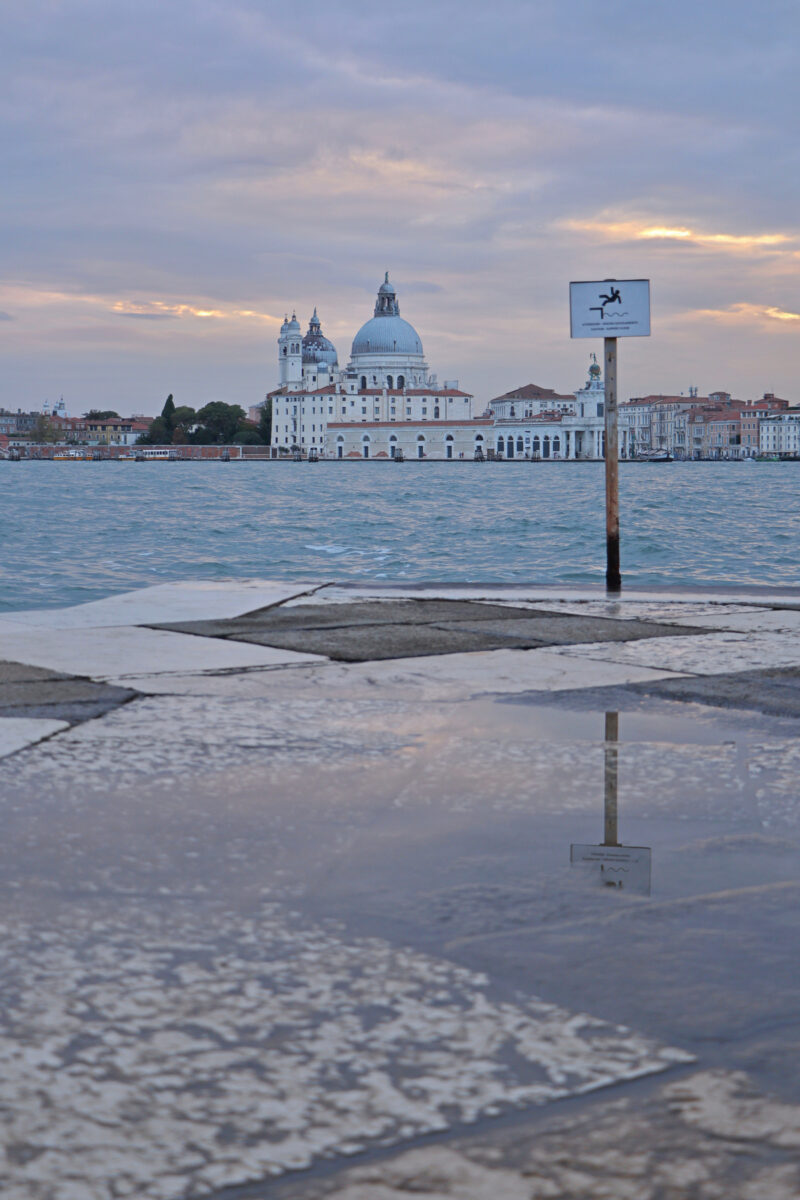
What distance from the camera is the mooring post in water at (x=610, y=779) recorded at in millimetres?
1953

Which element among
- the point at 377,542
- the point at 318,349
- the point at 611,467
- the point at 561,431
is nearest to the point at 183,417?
the point at 318,349

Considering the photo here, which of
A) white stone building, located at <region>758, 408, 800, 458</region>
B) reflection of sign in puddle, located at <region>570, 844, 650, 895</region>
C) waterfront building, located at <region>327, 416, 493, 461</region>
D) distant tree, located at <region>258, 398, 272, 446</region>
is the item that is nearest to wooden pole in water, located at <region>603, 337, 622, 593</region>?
reflection of sign in puddle, located at <region>570, 844, 650, 895</region>

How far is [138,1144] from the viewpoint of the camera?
103 centimetres

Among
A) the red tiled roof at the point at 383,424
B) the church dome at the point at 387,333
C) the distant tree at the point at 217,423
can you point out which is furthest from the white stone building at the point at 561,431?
the distant tree at the point at 217,423

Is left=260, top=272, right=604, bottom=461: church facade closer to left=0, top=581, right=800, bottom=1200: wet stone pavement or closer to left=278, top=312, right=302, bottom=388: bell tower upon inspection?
left=278, top=312, right=302, bottom=388: bell tower

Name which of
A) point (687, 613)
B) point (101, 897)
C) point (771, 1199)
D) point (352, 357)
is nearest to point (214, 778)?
point (101, 897)

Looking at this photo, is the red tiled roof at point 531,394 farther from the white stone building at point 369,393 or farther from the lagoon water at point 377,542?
the lagoon water at point 377,542

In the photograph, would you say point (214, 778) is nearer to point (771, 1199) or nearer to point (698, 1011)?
point (698, 1011)

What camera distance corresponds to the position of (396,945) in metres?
1.48

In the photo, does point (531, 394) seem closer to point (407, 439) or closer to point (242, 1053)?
point (407, 439)

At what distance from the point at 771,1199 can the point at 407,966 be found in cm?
52

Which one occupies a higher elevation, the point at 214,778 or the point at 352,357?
the point at 352,357

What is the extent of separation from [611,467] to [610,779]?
3.65 metres

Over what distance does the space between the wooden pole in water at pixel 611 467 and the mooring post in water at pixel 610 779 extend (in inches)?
113
